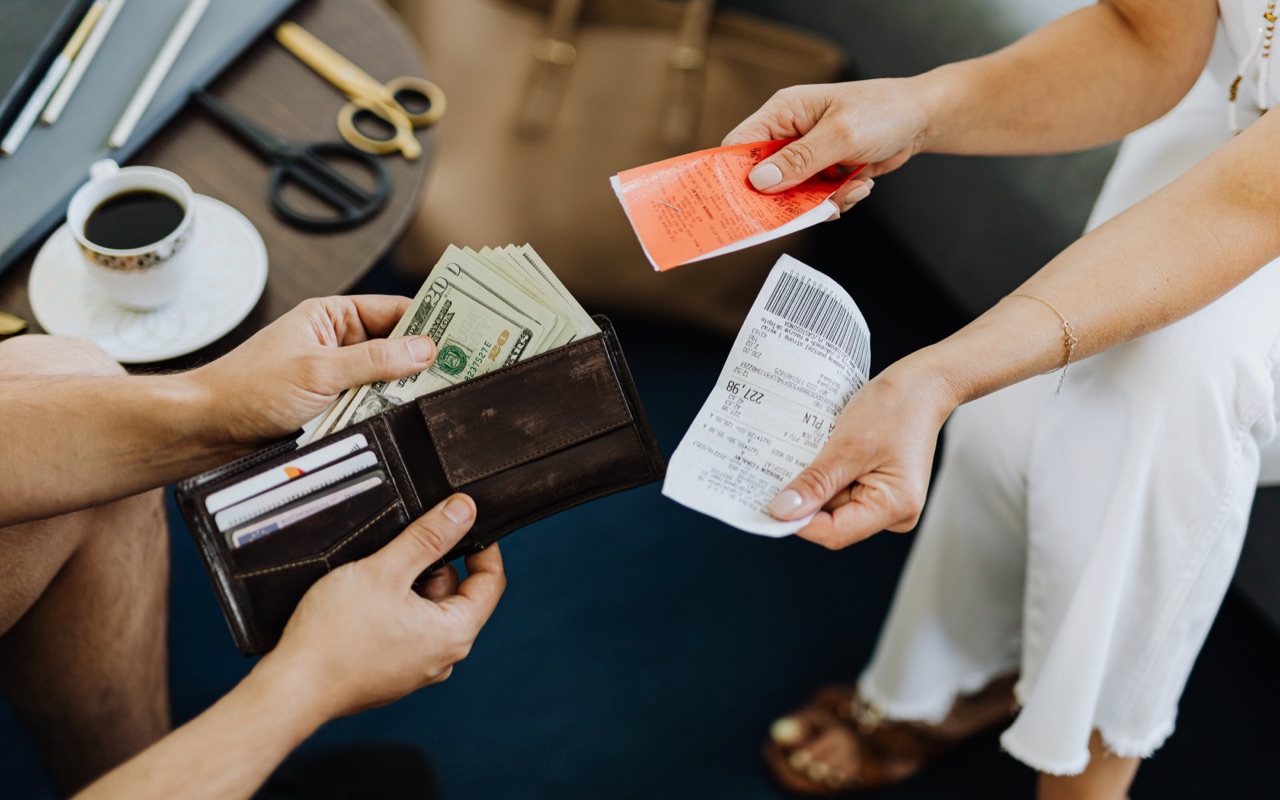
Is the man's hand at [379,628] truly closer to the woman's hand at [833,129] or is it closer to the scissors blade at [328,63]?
the woman's hand at [833,129]

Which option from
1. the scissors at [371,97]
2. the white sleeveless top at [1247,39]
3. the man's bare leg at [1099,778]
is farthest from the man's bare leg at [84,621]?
the white sleeveless top at [1247,39]

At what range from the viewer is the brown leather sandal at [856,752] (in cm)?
129

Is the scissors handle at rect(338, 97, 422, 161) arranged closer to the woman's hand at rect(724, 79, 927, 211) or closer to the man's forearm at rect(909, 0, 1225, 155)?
the woman's hand at rect(724, 79, 927, 211)

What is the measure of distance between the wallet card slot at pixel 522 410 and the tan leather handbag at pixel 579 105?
0.83 m

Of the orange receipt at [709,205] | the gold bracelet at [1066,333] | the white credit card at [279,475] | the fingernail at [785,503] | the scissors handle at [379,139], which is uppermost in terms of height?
Result: the scissors handle at [379,139]

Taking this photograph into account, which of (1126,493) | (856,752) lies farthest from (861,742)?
(1126,493)

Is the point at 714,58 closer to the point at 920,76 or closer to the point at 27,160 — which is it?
the point at 920,76

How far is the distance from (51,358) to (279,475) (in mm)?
252

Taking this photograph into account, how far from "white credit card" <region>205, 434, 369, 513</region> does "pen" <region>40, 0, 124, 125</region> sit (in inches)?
19.4

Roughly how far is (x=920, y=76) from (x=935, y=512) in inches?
19.4

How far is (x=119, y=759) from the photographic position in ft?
3.28

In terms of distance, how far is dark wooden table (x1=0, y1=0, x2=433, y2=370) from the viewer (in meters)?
0.92

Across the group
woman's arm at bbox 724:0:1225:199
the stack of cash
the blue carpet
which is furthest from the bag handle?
the stack of cash

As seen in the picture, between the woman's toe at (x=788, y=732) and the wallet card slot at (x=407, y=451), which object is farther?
the woman's toe at (x=788, y=732)
